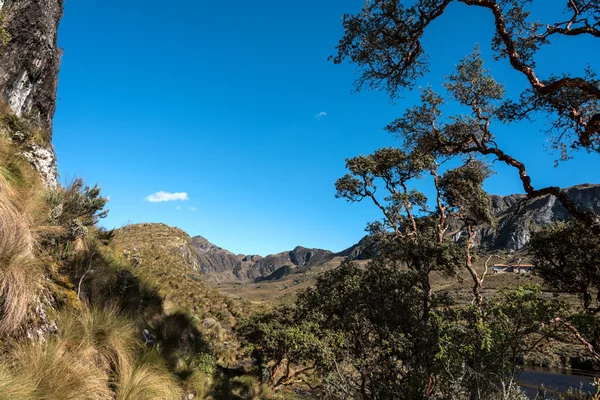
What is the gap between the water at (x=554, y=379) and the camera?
35.6 m

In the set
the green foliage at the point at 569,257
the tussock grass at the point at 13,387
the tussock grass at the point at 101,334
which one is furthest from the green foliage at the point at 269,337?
the tussock grass at the point at 13,387

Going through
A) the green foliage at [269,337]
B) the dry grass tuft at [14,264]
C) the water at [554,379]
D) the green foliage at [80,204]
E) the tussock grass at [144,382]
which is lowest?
the water at [554,379]

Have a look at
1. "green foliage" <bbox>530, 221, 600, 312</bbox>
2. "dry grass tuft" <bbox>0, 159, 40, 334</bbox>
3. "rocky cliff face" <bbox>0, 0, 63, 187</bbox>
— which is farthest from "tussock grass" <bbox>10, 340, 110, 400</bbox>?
"green foliage" <bbox>530, 221, 600, 312</bbox>

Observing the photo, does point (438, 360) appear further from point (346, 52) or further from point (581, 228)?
point (346, 52)

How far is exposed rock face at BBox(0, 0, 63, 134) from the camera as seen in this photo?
1044 cm

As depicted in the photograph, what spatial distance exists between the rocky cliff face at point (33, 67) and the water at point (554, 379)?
1922 inches

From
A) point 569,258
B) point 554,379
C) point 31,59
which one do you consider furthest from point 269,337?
point 554,379

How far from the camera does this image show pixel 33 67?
38.6ft

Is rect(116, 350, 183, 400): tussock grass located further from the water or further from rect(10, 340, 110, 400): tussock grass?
the water

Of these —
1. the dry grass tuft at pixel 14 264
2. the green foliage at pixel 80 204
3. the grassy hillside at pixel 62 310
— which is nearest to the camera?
the grassy hillside at pixel 62 310

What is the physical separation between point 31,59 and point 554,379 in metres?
60.4

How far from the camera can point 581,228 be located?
32.6ft

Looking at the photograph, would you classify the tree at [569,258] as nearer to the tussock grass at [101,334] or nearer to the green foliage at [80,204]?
the tussock grass at [101,334]

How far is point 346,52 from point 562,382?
51.1 m
